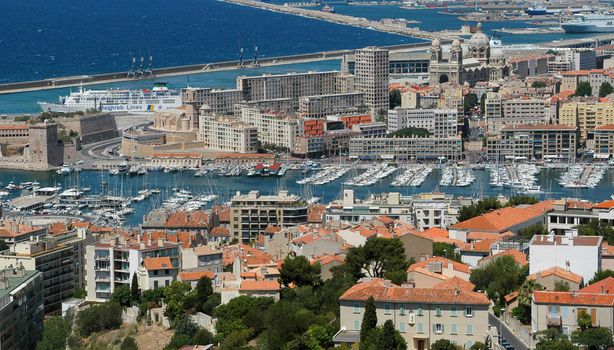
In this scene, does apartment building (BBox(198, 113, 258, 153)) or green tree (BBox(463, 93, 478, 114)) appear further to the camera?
green tree (BBox(463, 93, 478, 114))

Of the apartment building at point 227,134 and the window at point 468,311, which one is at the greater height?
the apartment building at point 227,134

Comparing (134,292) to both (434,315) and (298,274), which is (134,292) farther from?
Result: (434,315)

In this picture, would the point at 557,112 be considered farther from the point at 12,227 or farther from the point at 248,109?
the point at 12,227

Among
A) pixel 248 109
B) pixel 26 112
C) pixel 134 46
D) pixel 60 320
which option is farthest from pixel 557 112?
pixel 134 46

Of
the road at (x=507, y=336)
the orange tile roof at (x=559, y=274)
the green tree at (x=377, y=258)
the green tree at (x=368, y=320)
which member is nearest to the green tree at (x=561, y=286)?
the orange tile roof at (x=559, y=274)

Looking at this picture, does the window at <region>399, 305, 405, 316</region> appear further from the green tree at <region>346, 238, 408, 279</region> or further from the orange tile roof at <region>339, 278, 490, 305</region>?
the green tree at <region>346, 238, 408, 279</region>

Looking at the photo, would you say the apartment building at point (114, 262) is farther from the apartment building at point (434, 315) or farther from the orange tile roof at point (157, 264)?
the apartment building at point (434, 315)

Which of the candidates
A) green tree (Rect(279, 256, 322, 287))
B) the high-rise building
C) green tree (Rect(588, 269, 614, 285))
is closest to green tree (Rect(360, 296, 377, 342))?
green tree (Rect(588, 269, 614, 285))
